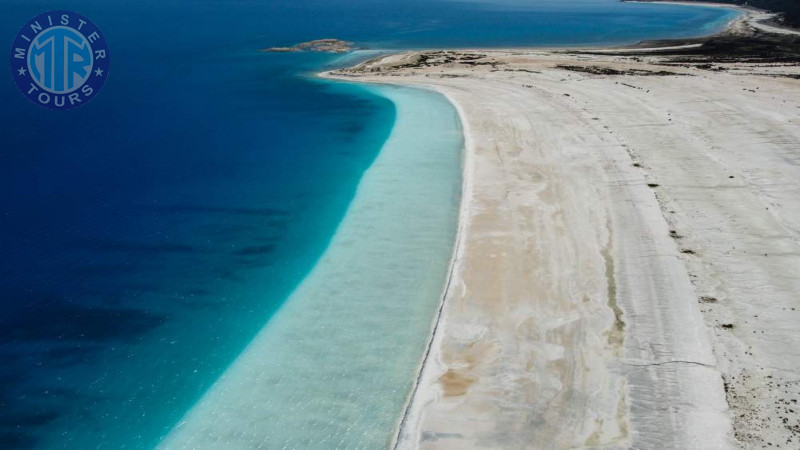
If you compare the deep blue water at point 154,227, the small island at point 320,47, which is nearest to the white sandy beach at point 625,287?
the deep blue water at point 154,227

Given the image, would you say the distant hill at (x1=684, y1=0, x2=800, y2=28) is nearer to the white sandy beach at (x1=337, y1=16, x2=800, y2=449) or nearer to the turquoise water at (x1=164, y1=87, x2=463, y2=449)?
the white sandy beach at (x1=337, y1=16, x2=800, y2=449)

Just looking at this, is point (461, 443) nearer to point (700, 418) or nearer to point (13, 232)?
point (700, 418)

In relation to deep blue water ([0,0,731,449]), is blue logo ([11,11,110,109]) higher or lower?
higher

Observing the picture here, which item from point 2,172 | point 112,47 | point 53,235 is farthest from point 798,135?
point 112,47

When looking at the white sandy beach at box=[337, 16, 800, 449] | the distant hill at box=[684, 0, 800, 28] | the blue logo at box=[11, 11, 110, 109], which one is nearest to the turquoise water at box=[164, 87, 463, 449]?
the white sandy beach at box=[337, 16, 800, 449]

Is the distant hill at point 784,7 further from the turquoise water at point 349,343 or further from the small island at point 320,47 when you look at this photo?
the turquoise water at point 349,343

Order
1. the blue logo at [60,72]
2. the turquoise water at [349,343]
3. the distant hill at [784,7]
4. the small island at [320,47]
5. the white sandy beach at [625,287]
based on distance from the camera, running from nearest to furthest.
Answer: the white sandy beach at [625,287], the turquoise water at [349,343], the blue logo at [60,72], the small island at [320,47], the distant hill at [784,7]
